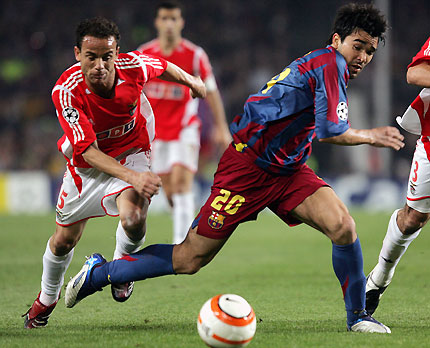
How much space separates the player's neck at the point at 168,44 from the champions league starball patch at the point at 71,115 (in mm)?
4434

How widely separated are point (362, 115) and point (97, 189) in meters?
13.2

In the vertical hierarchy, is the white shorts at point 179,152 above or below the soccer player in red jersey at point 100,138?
below

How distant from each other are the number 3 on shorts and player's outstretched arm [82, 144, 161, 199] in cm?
43

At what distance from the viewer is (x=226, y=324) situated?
3.79m

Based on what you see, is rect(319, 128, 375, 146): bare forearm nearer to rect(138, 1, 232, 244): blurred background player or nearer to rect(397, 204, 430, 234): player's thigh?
rect(397, 204, 430, 234): player's thigh

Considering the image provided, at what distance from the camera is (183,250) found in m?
4.48

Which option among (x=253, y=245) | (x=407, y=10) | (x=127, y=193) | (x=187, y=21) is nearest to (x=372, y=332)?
(x=127, y=193)

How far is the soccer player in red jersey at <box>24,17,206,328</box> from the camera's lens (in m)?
4.45

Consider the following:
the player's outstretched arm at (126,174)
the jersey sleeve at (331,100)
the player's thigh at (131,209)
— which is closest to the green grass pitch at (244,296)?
the player's thigh at (131,209)

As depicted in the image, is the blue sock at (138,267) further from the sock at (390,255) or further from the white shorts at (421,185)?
the white shorts at (421,185)

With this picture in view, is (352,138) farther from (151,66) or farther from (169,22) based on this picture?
(169,22)

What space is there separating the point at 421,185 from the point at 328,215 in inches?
43.4

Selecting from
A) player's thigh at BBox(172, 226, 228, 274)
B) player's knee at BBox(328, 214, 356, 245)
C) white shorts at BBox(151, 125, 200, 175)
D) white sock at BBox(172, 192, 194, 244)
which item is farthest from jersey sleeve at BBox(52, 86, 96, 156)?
white shorts at BBox(151, 125, 200, 175)

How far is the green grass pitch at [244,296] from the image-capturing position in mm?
4227
